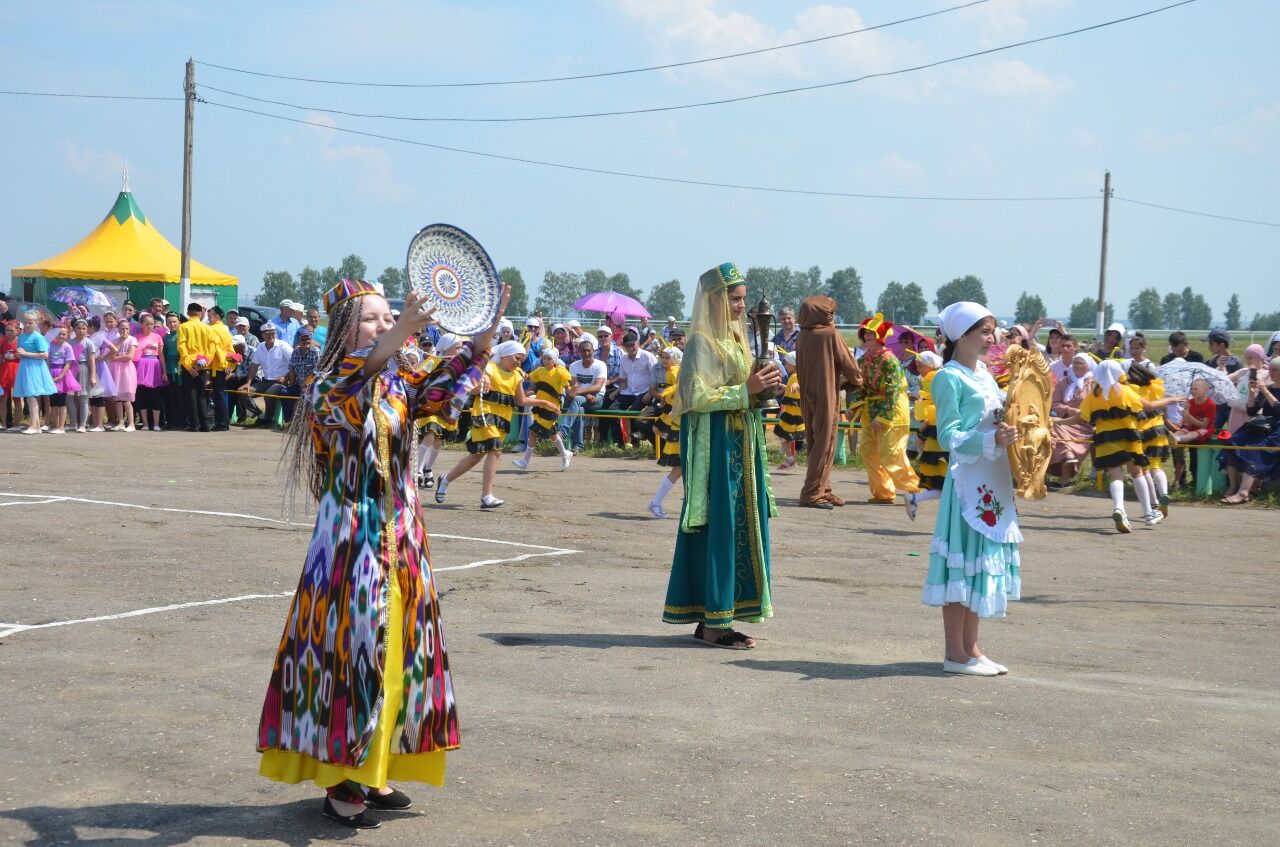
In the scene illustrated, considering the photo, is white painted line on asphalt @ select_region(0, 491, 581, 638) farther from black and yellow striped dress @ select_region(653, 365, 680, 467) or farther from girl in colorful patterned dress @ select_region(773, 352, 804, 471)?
girl in colorful patterned dress @ select_region(773, 352, 804, 471)

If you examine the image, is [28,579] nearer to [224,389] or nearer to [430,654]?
[430,654]

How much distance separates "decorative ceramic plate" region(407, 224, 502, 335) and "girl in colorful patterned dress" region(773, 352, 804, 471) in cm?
1379

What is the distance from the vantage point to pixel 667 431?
61.6ft

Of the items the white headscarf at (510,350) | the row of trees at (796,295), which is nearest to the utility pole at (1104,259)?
the row of trees at (796,295)

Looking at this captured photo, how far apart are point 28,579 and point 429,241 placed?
18.0 ft

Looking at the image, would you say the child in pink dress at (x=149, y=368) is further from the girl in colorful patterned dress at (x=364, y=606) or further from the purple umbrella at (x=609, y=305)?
the girl in colorful patterned dress at (x=364, y=606)

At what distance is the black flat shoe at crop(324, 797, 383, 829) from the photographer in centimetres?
509

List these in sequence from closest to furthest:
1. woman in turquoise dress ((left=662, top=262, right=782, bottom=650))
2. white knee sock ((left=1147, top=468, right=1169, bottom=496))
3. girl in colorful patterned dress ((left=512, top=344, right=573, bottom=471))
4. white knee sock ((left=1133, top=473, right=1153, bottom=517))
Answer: woman in turquoise dress ((left=662, top=262, right=782, bottom=650)) < white knee sock ((left=1133, top=473, right=1153, bottom=517)) < white knee sock ((left=1147, top=468, right=1169, bottom=496)) < girl in colorful patterned dress ((left=512, top=344, right=573, bottom=471))

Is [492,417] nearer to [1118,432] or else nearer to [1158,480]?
[1118,432]

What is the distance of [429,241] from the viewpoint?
233 inches

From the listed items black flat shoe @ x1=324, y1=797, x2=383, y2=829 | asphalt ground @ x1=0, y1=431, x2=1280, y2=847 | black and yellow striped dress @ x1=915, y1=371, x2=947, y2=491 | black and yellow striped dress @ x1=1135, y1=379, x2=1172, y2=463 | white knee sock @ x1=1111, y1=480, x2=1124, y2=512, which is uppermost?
black and yellow striped dress @ x1=1135, y1=379, x2=1172, y2=463

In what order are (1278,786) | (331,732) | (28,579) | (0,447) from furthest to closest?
(0,447)
(28,579)
(1278,786)
(331,732)

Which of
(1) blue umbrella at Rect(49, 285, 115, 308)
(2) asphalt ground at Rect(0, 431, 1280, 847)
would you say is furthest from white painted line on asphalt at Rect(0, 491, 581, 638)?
(1) blue umbrella at Rect(49, 285, 115, 308)

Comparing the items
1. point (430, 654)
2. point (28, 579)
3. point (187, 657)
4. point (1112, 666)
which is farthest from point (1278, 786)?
point (28, 579)
